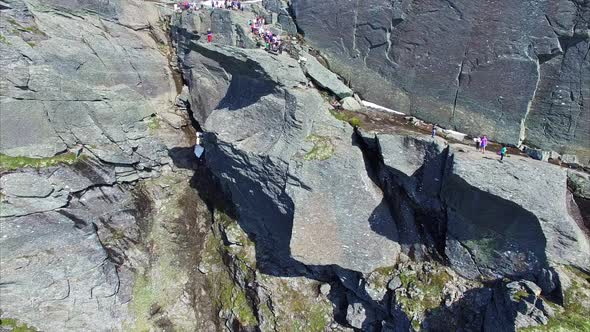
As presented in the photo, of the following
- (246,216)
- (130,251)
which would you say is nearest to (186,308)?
(130,251)

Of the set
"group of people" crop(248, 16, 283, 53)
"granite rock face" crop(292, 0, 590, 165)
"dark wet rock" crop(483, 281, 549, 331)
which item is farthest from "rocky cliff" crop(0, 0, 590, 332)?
"granite rock face" crop(292, 0, 590, 165)

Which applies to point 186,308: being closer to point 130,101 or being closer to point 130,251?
point 130,251

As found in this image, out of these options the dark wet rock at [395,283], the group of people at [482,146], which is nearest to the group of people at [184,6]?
the group of people at [482,146]

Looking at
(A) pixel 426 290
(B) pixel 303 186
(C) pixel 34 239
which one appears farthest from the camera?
(C) pixel 34 239

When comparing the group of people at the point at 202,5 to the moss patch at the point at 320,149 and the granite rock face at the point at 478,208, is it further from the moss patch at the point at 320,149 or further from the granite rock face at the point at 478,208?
the granite rock face at the point at 478,208

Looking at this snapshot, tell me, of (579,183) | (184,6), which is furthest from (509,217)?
(184,6)

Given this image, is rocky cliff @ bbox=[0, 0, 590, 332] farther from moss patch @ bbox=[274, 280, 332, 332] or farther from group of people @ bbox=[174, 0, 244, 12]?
group of people @ bbox=[174, 0, 244, 12]
